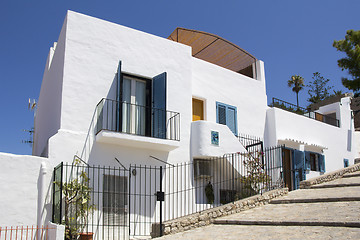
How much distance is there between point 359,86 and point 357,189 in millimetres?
16165

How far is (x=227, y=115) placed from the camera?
16.3 meters

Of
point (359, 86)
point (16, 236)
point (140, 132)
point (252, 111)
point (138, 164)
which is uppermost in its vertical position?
point (359, 86)

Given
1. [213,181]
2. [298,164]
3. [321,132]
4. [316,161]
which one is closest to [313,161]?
[316,161]

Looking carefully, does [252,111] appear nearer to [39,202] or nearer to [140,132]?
[140,132]

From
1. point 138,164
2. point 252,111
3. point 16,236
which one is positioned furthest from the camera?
point 252,111

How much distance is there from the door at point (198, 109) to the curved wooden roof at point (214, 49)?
2.87 m

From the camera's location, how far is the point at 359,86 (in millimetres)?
26562

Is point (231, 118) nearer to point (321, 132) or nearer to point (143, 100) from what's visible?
point (143, 100)

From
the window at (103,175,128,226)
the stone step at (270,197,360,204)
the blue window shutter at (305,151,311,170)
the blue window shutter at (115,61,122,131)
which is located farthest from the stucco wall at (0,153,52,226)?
the blue window shutter at (305,151,311,170)

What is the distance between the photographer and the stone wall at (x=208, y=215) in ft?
35.0

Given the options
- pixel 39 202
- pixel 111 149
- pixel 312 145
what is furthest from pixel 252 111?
pixel 39 202

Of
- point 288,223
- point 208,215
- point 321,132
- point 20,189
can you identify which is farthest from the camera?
point 321,132

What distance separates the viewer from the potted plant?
416 inches

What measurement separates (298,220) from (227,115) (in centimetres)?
722
